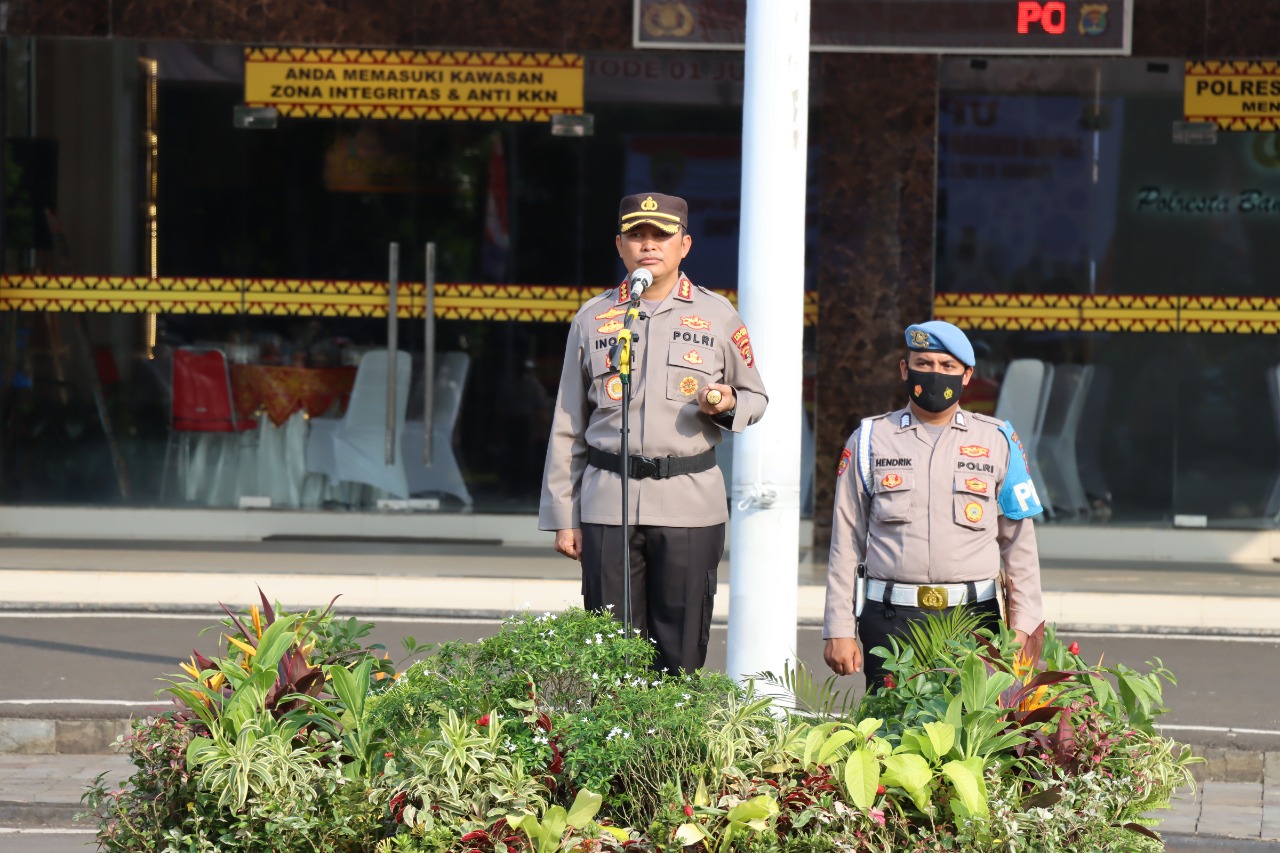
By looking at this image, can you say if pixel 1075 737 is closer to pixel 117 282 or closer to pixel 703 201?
pixel 703 201

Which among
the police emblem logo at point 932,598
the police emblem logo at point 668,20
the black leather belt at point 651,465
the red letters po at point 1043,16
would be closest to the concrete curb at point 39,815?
the black leather belt at point 651,465

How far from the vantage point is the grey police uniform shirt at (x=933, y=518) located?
5535mm

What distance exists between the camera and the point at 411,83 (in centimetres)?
1371

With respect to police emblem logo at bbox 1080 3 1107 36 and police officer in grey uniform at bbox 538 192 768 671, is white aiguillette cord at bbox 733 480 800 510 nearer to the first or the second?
police officer in grey uniform at bbox 538 192 768 671

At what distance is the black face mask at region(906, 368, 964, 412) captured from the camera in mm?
5551

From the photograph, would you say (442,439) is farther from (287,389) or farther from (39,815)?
(39,815)

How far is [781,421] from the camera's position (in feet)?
20.5

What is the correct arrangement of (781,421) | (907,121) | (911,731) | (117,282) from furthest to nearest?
(117,282) → (907,121) → (781,421) → (911,731)

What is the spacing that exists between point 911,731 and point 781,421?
200 cm

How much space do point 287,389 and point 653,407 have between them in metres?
8.89

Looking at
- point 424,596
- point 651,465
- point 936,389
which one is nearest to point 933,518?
point 936,389

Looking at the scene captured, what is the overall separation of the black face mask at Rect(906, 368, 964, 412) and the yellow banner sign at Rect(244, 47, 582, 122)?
8603 millimetres

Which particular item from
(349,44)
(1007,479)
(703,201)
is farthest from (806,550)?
(1007,479)

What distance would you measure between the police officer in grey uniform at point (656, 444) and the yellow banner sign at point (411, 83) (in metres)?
8.14
